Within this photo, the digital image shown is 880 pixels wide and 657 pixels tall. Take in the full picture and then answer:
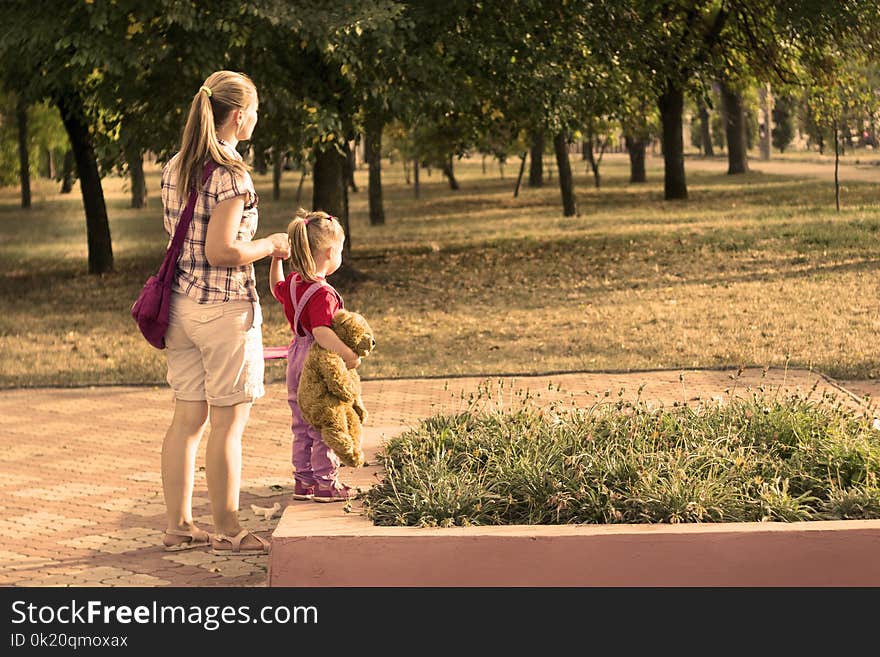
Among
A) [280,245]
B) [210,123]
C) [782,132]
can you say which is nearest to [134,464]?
[280,245]

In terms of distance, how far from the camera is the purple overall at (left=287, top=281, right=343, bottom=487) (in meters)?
5.99

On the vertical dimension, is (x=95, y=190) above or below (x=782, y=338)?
above

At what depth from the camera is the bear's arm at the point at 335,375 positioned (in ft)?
19.3

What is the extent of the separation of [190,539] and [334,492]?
69 cm

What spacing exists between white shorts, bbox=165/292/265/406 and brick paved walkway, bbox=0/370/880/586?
67 cm

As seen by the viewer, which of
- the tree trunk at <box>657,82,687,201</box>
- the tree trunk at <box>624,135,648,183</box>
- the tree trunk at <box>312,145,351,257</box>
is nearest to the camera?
the tree trunk at <box>312,145,351,257</box>

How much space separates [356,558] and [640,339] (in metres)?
8.16

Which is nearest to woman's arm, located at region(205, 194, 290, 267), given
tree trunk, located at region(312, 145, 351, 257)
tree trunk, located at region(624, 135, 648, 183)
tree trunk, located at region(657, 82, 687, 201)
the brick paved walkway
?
the brick paved walkway

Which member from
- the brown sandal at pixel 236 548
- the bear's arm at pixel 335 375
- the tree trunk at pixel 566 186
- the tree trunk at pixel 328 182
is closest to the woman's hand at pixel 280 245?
the bear's arm at pixel 335 375

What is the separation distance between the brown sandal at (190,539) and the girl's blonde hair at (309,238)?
1.21 meters

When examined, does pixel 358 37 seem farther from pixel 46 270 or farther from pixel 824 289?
pixel 46 270

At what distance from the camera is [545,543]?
486 cm

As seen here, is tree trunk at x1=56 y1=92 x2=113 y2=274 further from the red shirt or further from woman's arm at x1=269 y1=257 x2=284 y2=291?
the red shirt

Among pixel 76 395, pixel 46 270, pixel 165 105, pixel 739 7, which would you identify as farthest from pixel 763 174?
pixel 76 395
